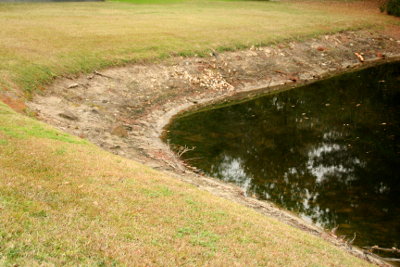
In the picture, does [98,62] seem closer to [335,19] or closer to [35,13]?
[35,13]

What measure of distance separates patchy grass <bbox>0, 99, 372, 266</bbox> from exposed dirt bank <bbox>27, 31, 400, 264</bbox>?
3.90 m

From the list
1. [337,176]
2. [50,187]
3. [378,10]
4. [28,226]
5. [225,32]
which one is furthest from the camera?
[378,10]

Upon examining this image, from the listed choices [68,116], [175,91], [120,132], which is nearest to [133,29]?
[175,91]

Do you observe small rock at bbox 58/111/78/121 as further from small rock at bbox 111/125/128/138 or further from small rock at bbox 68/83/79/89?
small rock at bbox 68/83/79/89

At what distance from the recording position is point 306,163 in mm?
21344

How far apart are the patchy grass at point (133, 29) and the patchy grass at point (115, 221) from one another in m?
12.0

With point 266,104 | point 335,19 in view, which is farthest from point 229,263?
point 335,19

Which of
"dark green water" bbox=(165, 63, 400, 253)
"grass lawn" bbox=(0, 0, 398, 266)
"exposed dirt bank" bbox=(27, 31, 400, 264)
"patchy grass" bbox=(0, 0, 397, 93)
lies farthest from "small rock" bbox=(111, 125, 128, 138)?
"patchy grass" bbox=(0, 0, 397, 93)

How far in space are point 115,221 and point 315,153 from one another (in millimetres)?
14919

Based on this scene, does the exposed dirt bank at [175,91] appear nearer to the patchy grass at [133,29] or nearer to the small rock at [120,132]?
the small rock at [120,132]

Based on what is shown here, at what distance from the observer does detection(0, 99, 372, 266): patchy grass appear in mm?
8297

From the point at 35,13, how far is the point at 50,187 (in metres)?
35.2

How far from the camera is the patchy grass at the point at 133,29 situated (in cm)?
2748

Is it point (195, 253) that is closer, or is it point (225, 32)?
point (195, 253)
